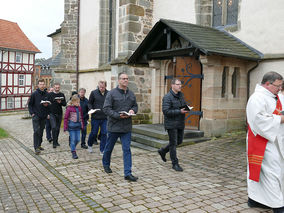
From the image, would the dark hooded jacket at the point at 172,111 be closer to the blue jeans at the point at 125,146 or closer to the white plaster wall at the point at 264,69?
the blue jeans at the point at 125,146

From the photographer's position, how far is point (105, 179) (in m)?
5.14

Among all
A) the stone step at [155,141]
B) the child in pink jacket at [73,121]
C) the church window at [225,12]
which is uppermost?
→ the church window at [225,12]

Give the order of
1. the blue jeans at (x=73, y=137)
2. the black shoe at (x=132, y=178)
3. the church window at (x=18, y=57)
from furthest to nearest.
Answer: the church window at (x=18, y=57) < the blue jeans at (x=73, y=137) < the black shoe at (x=132, y=178)

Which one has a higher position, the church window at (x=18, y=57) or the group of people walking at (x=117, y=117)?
the church window at (x=18, y=57)

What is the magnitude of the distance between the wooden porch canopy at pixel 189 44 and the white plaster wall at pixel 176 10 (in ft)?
Answer: 4.65

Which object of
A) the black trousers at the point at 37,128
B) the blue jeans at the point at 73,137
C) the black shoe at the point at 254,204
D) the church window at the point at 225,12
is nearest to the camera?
the black shoe at the point at 254,204

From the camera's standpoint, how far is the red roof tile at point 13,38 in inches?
1301

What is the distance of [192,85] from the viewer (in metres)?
9.23

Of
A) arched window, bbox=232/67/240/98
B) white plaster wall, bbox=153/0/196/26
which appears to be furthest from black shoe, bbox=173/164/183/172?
white plaster wall, bbox=153/0/196/26

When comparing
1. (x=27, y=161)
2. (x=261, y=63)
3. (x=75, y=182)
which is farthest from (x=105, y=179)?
(x=261, y=63)

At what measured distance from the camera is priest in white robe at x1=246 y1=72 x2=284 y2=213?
359cm

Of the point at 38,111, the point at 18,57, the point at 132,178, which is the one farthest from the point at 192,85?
the point at 18,57

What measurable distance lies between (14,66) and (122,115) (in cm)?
3241

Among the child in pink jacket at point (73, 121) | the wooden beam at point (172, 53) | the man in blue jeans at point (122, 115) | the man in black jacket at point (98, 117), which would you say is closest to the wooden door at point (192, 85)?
the wooden beam at point (172, 53)
